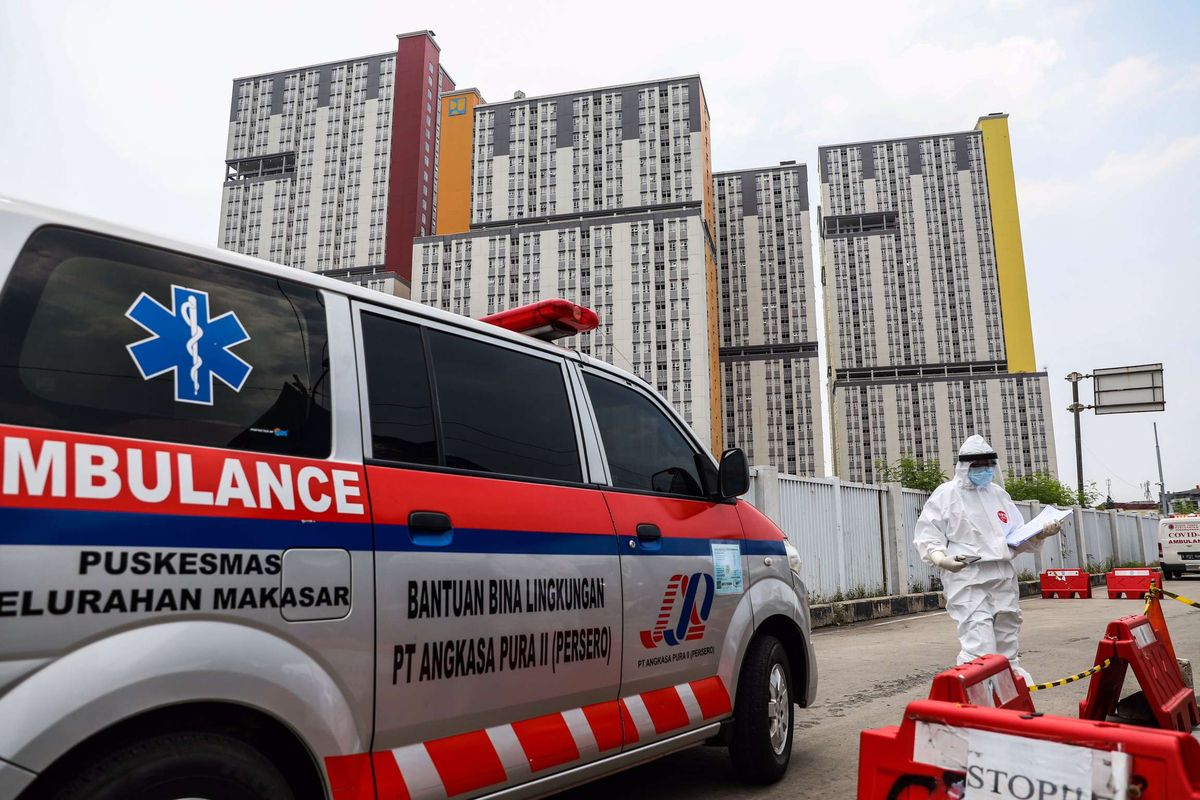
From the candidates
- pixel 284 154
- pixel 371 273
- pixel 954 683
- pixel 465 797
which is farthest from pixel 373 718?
pixel 284 154

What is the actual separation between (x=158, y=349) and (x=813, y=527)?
1171 cm

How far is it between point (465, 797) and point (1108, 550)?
108 ft

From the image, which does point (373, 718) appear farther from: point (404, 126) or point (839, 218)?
point (839, 218)

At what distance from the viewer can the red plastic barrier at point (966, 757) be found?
7.23ft

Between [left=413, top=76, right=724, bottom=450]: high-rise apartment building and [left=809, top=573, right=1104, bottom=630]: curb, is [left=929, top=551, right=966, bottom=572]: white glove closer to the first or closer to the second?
[left=809, top=573, right=1104, bottom=630]: curb

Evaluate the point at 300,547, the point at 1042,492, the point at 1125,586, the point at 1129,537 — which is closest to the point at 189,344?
the point at 300,547

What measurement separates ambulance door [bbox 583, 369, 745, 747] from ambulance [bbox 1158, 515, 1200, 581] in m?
28.4

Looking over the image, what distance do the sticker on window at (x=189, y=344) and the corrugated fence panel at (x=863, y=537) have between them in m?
12.6

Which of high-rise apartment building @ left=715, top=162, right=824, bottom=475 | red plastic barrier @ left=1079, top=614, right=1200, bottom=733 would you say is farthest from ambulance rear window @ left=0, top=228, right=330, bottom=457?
high-rise apartment building @ left=715, top=162, right=824, bottom=475

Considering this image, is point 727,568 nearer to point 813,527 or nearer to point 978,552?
point 978,552

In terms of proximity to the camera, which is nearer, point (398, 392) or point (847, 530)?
point (398, 392)

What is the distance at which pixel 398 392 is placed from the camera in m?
2.79

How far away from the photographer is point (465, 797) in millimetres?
2615

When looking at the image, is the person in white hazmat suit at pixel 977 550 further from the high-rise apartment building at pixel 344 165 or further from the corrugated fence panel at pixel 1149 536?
the high-rise apartment building at pixel 344 165
